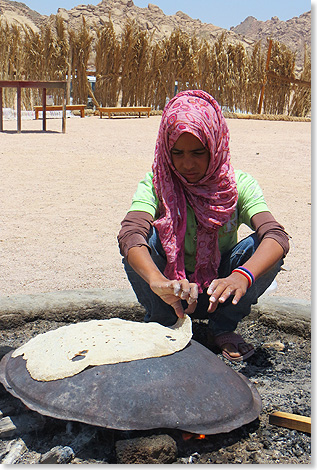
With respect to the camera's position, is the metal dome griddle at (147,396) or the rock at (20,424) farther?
the rock at (20,424)

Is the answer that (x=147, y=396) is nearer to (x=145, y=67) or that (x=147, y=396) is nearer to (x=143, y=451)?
(x=143, y=451)

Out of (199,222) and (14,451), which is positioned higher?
(199,222)

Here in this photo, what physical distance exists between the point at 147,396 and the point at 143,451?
17cm

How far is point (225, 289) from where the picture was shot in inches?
80.7

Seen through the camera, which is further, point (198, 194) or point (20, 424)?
point (198, 194)

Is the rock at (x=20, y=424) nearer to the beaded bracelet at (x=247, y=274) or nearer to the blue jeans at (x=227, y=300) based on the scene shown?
the blue jeans at (x=227, y=300)

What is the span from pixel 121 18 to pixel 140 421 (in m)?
51.9

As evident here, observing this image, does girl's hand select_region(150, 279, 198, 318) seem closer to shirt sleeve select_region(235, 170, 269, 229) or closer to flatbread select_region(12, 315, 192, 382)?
flatbread select_region(12, 315, 192, 382)

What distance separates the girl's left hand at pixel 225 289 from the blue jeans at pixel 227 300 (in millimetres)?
350

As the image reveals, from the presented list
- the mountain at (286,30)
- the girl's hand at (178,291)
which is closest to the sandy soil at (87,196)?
the girl's hand at (178,291)

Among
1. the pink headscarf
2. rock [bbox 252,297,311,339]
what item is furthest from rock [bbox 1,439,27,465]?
rock [bbox 252,297,311,339]

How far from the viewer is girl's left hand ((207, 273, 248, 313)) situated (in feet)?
6.58

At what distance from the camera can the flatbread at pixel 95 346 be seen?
1.81 meters

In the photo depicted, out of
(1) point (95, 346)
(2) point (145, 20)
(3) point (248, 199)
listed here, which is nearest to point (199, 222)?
(3) point (248, 199)
